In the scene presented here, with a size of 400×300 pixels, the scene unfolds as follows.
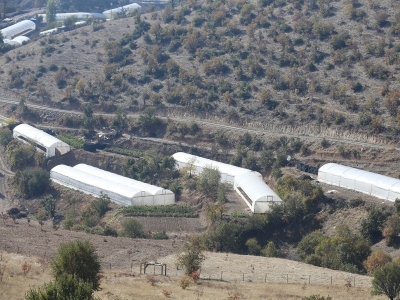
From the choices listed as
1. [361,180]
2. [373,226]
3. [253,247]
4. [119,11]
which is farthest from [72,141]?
[119,11]

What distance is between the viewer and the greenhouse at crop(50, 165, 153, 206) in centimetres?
7800

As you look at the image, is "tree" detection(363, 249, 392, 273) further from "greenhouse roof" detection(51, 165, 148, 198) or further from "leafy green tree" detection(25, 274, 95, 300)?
"leafy green tree" detection(25, 274, 95, 300)

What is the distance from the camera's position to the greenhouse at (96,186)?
78.0 metres

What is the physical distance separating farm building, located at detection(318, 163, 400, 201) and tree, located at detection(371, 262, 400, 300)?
2850 cm

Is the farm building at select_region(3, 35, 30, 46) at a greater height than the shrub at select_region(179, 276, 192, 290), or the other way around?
the shrub at select_region(179, 276, 192, 290)

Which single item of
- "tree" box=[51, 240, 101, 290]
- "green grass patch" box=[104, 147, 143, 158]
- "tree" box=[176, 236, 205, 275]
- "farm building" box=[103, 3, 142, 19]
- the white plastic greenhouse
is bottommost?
"farm building" box=[103, 3, 142, 19]

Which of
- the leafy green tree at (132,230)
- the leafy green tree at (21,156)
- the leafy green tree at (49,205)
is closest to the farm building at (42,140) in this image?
the leafy green tree at (21,156)

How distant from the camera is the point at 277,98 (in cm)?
9750

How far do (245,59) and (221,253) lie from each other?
176 ft

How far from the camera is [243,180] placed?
259 ft

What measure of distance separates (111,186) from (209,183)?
9782 millimetres

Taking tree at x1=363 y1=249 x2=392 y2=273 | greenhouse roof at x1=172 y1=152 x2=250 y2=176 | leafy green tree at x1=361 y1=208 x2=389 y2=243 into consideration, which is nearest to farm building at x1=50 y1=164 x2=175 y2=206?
greenhouse roof at x1=172 y1=152 x2=250 y2=176

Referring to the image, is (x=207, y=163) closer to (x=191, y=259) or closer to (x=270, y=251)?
(x=270, y=251)

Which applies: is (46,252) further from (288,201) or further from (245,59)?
(245,59)
